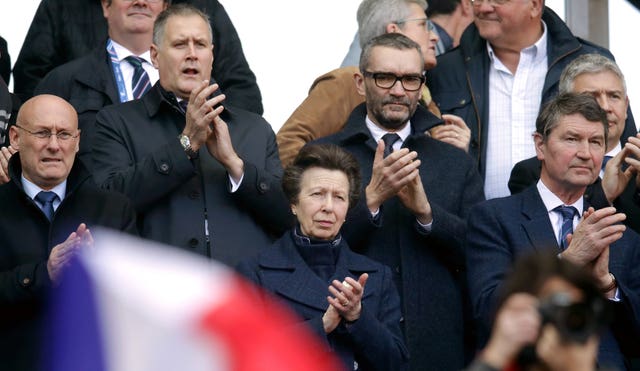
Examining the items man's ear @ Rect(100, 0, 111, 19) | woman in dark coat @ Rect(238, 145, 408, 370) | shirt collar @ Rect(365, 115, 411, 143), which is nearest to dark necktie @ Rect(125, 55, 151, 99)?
man's ear @ Rect(100, 0, 111, 19)

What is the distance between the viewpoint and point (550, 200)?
20.7 feet

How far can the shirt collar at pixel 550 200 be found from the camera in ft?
20.7

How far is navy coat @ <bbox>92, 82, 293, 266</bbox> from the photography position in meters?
6.21

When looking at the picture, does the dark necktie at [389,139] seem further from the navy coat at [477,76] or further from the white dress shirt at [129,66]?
the white dress shirt at [129,66]

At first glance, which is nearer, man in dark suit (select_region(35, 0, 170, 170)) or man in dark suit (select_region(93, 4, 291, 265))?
man in dark suit (select_region(93, 4, 291, 265))

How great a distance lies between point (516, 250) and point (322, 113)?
160 cm

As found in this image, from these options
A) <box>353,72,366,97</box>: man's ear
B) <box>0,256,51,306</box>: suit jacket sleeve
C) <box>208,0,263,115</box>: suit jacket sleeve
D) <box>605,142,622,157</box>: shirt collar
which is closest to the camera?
<box>0,256,51,306</box>: suit jacket sleeve

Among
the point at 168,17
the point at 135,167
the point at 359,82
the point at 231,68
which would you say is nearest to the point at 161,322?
the point at 135,167

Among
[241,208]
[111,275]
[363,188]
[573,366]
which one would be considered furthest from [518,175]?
[111,275]

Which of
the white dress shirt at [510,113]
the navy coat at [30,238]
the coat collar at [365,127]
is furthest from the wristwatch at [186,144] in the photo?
the white dress shirt at [510,113]

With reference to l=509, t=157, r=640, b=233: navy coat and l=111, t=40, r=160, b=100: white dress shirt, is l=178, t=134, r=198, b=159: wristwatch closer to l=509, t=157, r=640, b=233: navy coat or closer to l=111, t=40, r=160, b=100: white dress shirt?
l=111, t=40, r=160, b=100: white dress shirt

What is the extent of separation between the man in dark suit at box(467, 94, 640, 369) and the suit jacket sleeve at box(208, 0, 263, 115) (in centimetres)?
192

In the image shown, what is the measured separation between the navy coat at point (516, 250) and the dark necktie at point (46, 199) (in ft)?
5.92

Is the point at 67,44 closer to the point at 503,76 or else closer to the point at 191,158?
the point at 191,158
